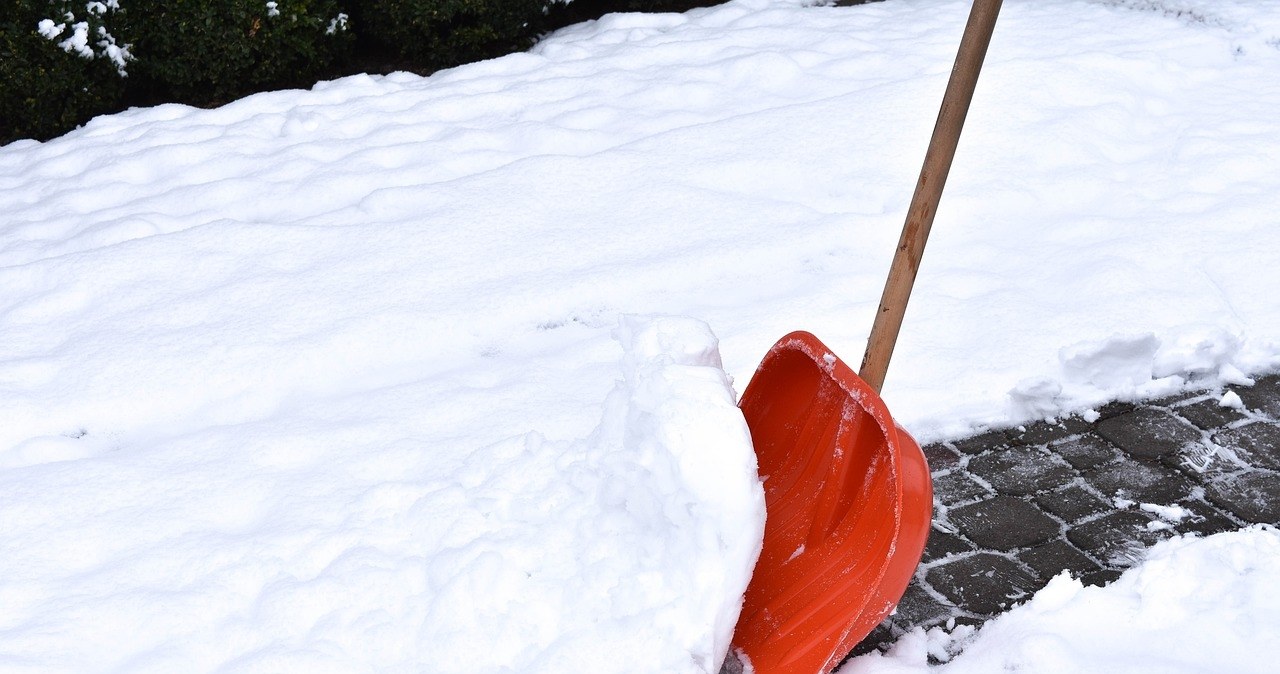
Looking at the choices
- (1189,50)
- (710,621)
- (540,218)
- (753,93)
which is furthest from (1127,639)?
(1189,50)

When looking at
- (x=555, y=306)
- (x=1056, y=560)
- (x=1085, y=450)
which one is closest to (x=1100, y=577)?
(x=1056, y=560)

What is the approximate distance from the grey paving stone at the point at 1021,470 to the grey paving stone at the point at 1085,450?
0.10ft

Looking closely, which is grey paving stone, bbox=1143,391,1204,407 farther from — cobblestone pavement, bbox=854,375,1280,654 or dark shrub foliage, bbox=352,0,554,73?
dark shrub foliage, bbox=352,0,554,73

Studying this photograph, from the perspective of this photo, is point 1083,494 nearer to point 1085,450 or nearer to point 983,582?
point 1085,450

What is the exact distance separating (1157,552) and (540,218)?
2518 mm

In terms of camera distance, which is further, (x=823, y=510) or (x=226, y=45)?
(x=226, y=45)

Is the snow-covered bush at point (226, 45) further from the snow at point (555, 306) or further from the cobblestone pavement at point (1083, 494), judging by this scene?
the cobblestone pavement at point (1083, 494)

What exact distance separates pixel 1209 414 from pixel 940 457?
0.81 metres

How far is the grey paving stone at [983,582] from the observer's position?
2.46 meters

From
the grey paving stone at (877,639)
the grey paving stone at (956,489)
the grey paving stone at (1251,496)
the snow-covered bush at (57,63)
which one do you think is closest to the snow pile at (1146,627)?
the grey paving stone at (877,639)

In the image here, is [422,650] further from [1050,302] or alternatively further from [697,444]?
[1050,302]

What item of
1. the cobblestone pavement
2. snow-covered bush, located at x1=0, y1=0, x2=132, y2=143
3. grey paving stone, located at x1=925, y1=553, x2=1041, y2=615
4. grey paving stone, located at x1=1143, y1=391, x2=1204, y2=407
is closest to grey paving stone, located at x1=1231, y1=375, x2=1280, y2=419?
the cobblestone pavement

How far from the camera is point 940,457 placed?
2.99 m

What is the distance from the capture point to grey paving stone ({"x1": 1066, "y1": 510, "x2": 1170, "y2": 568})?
2.58 m
